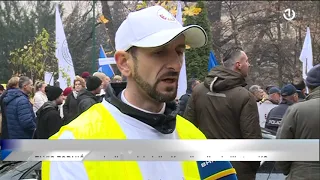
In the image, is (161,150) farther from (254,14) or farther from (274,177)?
(254,14)

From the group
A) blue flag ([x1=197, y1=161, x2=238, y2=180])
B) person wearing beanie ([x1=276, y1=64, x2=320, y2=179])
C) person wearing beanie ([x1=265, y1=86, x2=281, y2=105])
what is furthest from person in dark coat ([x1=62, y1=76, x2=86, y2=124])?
blue flag ([x1=197, y1=161, x2=238, y2=180])

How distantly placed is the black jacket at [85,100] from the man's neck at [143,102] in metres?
6.00

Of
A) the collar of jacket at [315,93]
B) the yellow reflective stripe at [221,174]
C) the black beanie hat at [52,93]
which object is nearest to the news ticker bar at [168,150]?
the yellow reflective stripe at [221,174]

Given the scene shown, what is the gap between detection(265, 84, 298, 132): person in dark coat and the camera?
28.3 feet

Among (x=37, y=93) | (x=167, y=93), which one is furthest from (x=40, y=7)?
(x=167, y=93)

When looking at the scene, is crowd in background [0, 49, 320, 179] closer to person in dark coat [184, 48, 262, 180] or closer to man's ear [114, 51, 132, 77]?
person in dark coat [184, 48, 262, 180]

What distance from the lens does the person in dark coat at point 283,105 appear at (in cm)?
862

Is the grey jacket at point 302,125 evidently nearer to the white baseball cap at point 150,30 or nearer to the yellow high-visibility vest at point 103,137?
the yellow high-visibility vest at point 103,137

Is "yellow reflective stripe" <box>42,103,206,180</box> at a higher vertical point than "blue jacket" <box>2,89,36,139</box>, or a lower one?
higher

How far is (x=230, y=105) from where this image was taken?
5.62 metres

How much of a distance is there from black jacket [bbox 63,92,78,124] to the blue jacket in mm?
522

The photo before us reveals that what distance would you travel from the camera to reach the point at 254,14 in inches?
1326

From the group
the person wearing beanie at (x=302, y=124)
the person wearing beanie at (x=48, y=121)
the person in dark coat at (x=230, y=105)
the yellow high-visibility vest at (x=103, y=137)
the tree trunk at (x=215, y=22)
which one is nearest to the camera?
the yellow high-visibility vest at (x=103, y=137)

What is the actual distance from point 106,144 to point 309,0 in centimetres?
3159
